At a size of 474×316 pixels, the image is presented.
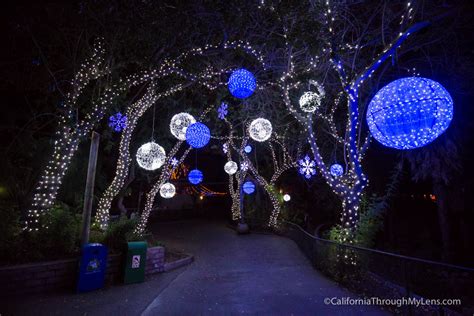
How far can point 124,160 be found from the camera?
31.9ft

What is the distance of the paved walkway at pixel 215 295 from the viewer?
5.12m

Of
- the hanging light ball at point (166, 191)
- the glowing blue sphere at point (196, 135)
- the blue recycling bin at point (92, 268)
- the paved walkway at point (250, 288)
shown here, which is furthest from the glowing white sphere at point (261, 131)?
the hanging light ball at point (166, 191)

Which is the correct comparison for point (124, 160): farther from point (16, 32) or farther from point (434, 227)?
point (434, 227)

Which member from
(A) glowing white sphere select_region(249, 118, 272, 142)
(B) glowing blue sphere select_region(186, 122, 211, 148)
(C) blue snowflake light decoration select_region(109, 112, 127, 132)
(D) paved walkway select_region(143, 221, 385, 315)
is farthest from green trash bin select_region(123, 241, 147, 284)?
(C) blue snowflake light decoration select_region(109, 112, 127, 132)

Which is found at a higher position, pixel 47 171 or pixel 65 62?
pixel 65 62

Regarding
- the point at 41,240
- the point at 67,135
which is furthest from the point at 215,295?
the point at 67,135

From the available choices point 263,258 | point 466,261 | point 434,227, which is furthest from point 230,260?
point 434,227

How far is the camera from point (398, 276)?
551cm

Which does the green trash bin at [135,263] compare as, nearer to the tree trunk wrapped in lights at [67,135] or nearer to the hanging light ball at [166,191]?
the tree trunk wrapped in lights at [67,135]

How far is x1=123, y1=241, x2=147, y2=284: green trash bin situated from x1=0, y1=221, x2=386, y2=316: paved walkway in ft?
0.82

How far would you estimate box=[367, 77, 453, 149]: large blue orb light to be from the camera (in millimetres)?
3752

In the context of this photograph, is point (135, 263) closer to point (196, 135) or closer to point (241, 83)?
point (196, 135)

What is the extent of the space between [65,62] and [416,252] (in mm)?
17036

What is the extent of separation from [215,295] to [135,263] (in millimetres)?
2165
